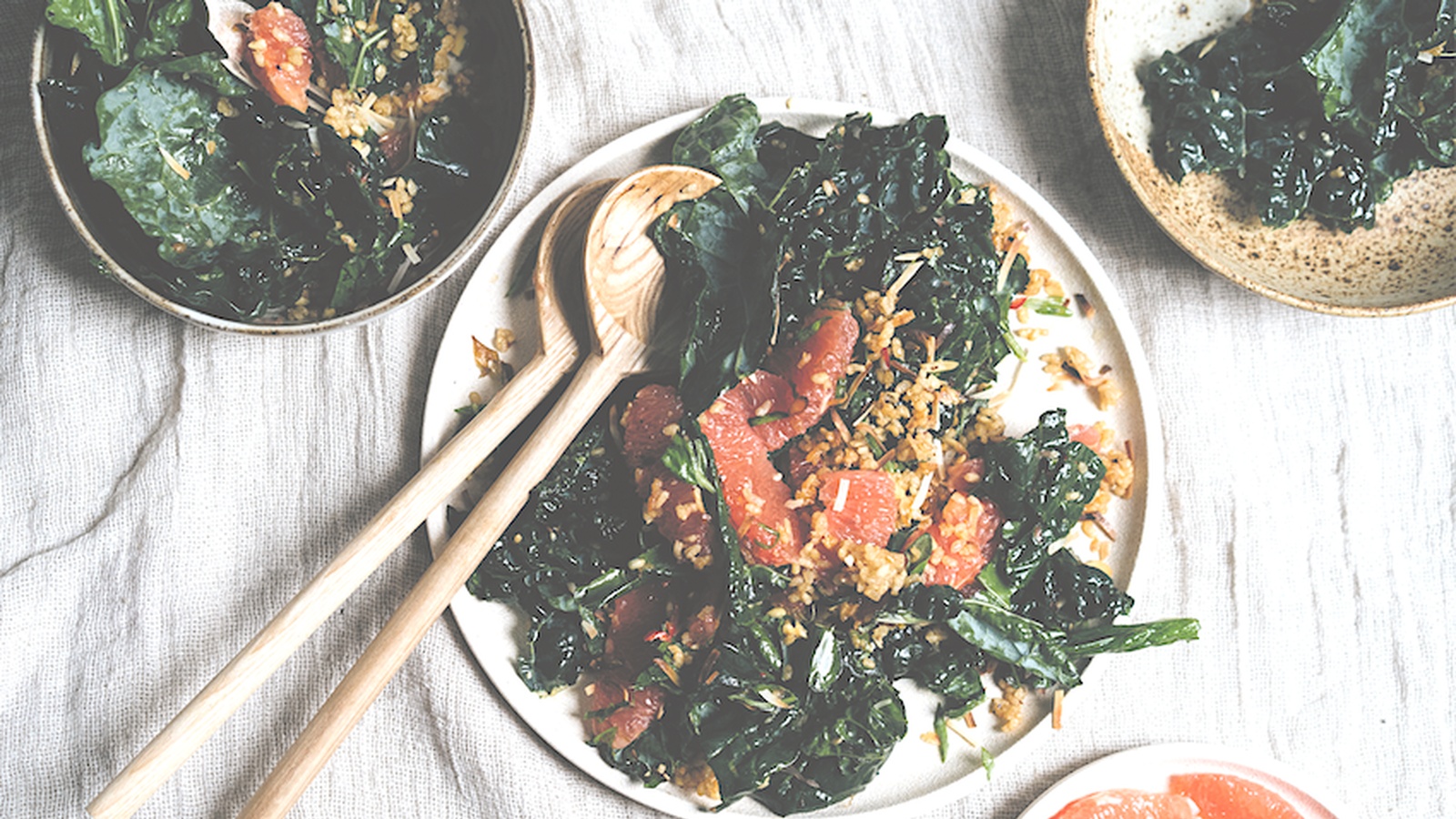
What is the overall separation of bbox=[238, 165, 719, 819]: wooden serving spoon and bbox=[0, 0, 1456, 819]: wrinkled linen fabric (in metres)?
0.27

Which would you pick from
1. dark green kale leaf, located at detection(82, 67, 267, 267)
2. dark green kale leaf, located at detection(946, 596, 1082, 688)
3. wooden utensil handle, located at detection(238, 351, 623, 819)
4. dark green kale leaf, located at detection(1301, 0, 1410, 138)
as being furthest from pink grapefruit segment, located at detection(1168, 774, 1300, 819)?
dark green kale leaf, located at detection(82, 67, 267, 267)

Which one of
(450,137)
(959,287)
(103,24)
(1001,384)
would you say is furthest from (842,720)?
(103,24)

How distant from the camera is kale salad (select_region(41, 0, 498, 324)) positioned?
2.01 m

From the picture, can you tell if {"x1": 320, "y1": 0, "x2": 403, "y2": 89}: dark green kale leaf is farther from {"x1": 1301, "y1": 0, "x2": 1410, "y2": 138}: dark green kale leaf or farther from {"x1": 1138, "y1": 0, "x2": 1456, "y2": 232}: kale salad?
{"x1": 1301, "y1": 0, "x2": 1410, "y2": 138}: dark green kale leaf

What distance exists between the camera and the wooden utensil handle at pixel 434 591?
80.3 inches

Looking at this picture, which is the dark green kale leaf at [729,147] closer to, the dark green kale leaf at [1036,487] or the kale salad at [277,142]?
the kale salad at [277,142]

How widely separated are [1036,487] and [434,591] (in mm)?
1370

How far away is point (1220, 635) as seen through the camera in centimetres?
252

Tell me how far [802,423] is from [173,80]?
1.50 metres

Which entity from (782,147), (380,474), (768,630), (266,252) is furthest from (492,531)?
(782,147)

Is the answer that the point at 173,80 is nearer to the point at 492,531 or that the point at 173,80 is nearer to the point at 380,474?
the point at 380,474

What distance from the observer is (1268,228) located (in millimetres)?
2465

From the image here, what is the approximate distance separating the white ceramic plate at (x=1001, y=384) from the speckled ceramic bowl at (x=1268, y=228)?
28 cm

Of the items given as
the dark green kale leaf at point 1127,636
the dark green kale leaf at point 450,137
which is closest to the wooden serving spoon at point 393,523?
the dark green kale leaf at point 450,137
